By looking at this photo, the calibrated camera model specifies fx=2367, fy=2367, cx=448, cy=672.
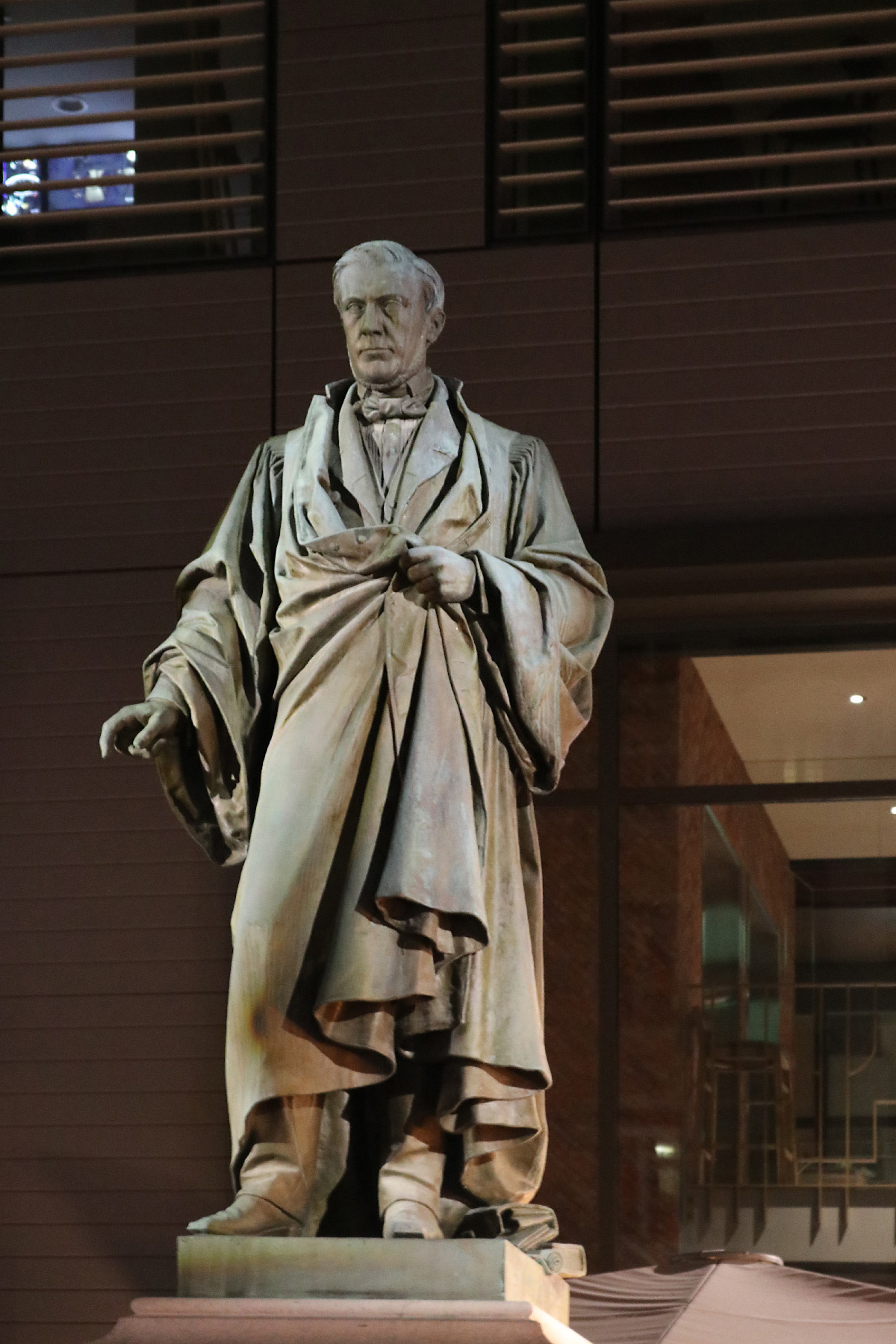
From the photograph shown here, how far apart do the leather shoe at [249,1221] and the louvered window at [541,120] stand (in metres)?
4.23

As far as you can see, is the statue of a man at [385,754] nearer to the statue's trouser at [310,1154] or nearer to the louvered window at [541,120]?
the statue's trouser at [310,1154]

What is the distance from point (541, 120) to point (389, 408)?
11.5ft

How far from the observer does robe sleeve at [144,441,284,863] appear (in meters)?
4.26

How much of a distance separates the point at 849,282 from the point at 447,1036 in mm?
3891

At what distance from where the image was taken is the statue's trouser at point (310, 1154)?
3.92 metres

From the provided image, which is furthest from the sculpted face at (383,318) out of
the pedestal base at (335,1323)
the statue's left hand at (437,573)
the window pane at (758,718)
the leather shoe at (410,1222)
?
the window pane at (758,718)

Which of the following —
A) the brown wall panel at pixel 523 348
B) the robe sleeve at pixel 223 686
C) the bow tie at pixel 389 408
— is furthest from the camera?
the brown wall panel at pixel 523 348

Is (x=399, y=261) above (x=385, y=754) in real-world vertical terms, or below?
above

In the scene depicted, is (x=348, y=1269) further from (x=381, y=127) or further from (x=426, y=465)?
(x=381, y=127)

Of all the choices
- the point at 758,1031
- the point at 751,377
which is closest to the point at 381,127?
the point at 751,377

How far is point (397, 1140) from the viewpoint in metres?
4.00

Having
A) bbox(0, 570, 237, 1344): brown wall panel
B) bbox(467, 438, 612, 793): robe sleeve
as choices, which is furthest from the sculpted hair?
bbox(0, 570, 237, 1344): brown wall panel

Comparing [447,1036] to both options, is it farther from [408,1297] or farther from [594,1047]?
[594,1047]

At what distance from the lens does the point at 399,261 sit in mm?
4293
